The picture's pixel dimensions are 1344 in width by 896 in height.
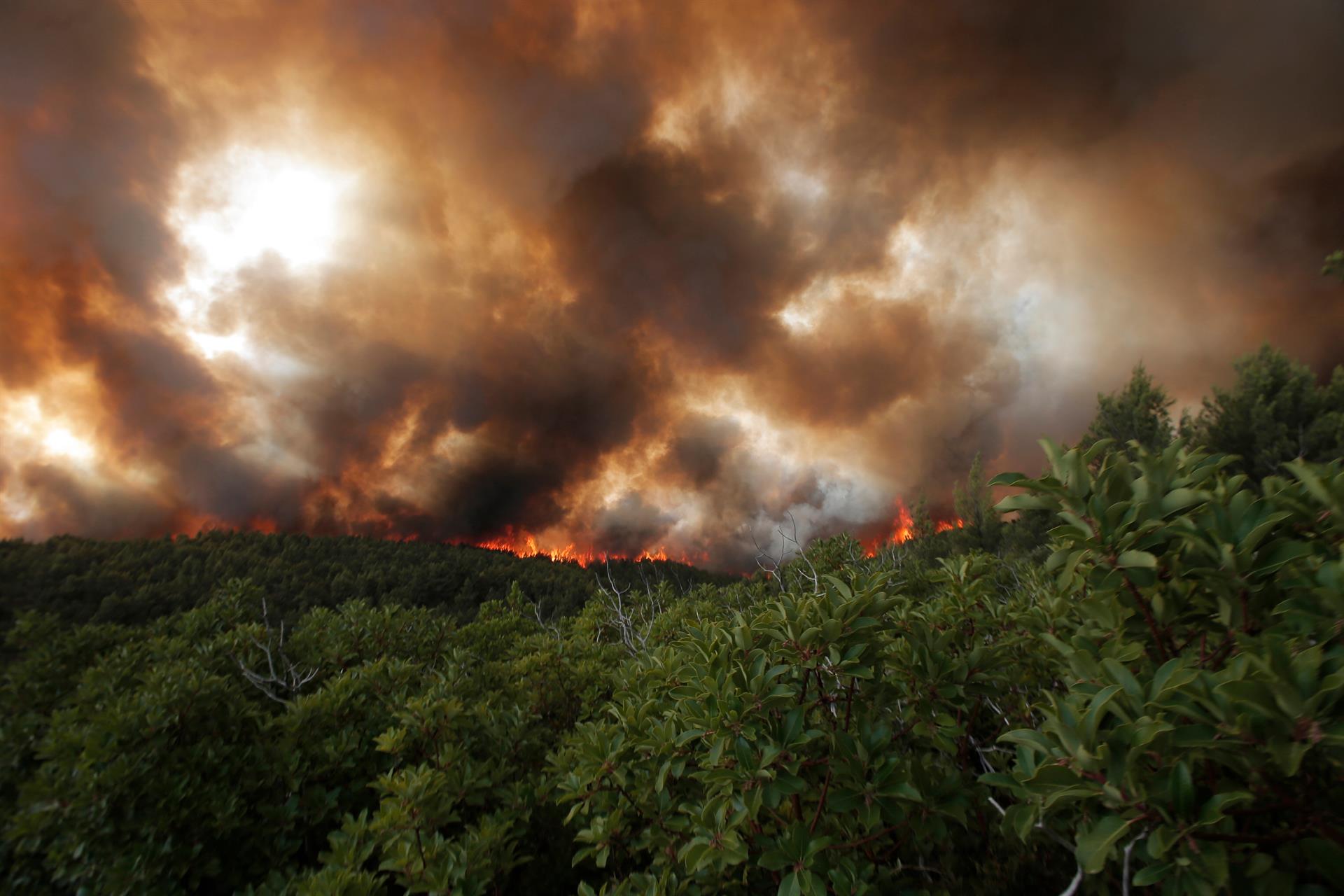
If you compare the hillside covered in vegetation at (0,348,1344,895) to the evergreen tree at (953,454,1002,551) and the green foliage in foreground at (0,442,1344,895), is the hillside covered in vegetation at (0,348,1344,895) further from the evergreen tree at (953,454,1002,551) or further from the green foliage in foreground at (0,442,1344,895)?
the evergreen tree at (953,454,1002,551)

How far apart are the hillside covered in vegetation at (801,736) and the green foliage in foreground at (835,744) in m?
0.02

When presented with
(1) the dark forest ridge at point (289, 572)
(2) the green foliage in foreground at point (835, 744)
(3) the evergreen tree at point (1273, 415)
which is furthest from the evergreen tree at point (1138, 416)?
(2) the green foliage in foreground at point (835, 744)

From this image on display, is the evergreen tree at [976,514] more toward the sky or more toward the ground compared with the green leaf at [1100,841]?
more toward the sky

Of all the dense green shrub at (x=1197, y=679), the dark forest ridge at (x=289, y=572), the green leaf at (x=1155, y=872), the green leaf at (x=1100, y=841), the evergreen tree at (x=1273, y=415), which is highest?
the dark forest ridge at (x=289, y=572)

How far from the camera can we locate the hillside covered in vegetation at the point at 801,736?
1.67 m

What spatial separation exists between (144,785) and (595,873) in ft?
13.5

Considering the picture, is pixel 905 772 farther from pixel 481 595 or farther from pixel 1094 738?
pixel 481 595

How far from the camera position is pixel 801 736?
97.0 inches

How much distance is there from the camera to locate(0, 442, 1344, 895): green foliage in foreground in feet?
5.45

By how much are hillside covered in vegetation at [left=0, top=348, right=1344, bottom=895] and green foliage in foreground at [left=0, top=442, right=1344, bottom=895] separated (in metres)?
0.02

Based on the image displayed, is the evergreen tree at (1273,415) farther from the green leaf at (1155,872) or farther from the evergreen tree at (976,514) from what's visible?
the green leaf at (1155,872)

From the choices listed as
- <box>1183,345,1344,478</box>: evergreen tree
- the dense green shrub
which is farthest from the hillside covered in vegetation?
<box>1183,345,1344,478</box>: evergreen tree

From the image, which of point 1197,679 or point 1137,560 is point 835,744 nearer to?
point 1197,679

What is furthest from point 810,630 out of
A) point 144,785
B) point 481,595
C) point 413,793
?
point 481,595
